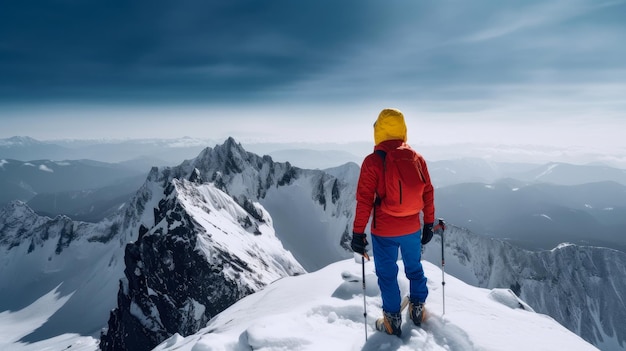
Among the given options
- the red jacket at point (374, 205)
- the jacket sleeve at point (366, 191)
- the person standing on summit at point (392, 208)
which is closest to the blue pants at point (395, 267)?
the person standing on summit at point (392, 208)

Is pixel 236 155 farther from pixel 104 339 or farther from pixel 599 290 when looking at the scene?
pixel 599 290

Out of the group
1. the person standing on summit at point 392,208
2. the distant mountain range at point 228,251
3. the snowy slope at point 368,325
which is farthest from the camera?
the distant mountain range at point 228,251

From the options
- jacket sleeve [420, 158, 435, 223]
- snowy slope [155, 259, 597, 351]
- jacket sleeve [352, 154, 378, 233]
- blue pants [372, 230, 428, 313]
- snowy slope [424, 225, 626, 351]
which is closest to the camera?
snowy slope [155, 259, 597, 351]

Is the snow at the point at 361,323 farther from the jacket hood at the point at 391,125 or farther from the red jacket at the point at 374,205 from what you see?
the jacket hood at the point at 391,125

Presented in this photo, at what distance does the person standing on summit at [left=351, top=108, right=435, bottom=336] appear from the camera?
23.3 ft

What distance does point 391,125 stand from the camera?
739 cm

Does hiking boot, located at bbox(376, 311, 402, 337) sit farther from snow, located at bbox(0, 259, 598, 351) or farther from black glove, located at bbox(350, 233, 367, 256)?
black glove, located at bbox(350, 233, 367, 256)

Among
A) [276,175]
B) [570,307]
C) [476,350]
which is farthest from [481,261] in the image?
[476,350]

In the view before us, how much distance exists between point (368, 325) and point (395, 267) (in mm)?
1639

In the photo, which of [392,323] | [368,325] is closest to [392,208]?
[392,323]

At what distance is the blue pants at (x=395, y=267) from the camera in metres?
7.34

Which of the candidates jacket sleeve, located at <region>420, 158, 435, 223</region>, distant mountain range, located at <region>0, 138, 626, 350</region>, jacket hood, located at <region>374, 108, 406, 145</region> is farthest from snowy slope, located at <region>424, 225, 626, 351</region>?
jacket hood, located at <region>374, 108, 406, 145</region>

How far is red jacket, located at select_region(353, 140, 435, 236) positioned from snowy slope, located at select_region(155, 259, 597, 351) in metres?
2.31

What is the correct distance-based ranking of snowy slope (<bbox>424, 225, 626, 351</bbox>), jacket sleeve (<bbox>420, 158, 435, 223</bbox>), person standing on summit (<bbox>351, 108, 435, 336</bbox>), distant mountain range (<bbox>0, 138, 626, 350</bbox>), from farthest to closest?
snowy slope (<bbox>424, 225, 626, 351</bbox>), distant mountain range (<bbox>0, 138, 626, 350</bbox>), jacket sleeve (<bbox>420, 158, 435, 223</bbox>), person standing on summit (<bbox>351, 108, 435, 336</bbox>)
